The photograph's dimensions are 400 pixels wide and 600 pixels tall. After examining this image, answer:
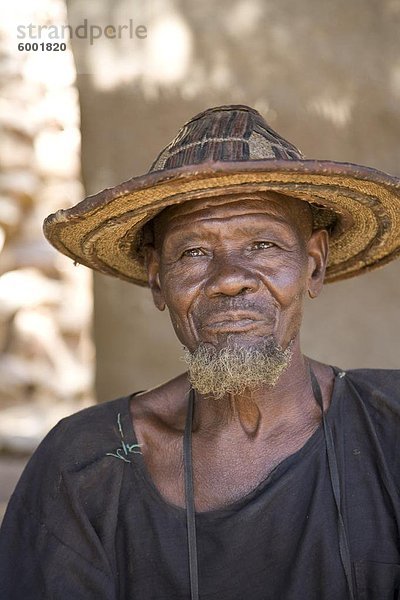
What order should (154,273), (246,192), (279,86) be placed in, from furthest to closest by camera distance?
(279,86) → (154,273) → (246,192)

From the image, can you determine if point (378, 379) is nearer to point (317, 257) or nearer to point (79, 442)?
point (317, 257)

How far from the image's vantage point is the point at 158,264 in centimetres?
327

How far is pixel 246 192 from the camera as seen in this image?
2951mm

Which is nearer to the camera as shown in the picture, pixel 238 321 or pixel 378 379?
pixel 238 321

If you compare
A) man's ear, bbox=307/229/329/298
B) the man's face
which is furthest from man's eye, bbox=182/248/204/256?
man's ear, bbox=307/229/329/298

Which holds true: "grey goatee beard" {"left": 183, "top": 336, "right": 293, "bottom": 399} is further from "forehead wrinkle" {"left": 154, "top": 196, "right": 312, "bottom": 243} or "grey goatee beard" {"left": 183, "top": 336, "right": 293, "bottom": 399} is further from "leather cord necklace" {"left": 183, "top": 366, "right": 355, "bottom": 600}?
"forehead wrinkle" {"left": 154, "top": 196, "right": 312, "bottom": 243}

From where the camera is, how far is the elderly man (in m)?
2.88

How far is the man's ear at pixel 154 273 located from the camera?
3301 mm

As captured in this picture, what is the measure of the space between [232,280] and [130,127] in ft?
6.95

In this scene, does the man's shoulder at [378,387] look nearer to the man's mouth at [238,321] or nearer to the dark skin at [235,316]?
the dark skin at [235,316]

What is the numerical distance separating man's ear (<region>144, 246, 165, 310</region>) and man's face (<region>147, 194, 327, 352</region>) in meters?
0.17

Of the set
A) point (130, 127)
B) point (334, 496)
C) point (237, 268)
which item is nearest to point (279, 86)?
point (130, 127)

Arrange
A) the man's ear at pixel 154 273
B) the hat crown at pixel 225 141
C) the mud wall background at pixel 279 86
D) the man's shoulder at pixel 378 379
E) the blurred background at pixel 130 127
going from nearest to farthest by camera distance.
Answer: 1. the hat crown at pixel 225 141
2. the man's shoulder at pixel 378 379
3. the man's ear at pixel 154 273
4. the blurred background at pixel 130 127
5. the mud wall background at pixel 279 86

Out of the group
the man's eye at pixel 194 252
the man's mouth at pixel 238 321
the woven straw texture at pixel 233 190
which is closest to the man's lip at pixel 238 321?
the man's mouth at pixel 238 321
